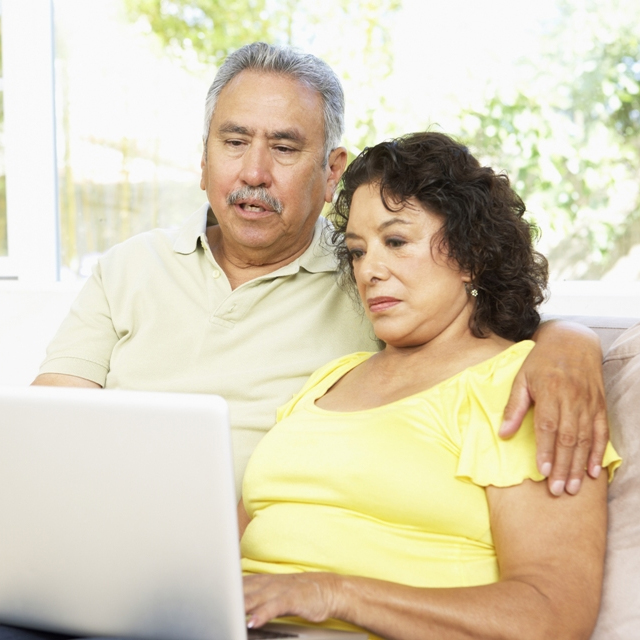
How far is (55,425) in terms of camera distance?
2.83ft

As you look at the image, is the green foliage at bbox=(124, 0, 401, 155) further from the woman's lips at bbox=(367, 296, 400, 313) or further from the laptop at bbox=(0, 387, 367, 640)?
the laptop at bbox=(0, 387, 367, 640)

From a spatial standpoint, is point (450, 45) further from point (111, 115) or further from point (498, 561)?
point (498, 561)

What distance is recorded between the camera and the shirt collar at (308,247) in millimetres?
1797

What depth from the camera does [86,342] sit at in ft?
5.81

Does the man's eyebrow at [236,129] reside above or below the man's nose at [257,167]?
above

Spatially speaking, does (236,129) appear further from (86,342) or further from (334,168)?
(86,342)

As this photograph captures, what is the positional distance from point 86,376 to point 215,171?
514 mm

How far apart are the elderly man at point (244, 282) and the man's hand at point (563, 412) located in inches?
22.0

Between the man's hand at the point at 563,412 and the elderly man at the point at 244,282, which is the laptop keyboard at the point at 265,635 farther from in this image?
the elderly man at the point at 244,282

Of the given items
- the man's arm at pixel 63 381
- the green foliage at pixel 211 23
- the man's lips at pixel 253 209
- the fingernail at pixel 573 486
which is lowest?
the man's arm at pixel 63 381

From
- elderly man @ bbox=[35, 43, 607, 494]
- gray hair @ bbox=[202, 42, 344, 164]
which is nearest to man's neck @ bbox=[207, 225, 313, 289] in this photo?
elderly man @ bbox=[35, 43, 607, 494]

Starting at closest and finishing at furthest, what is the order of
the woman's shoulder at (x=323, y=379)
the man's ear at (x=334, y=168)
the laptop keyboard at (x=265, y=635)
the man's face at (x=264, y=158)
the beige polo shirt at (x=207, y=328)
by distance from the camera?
the laptop keyboard at (x=265, y=635)
the woman's shoulder at (x=323, y=379)
the beige polo shirt at (x=207, y=328)
the man's face at (x=264, y=158)
the man's ear at (x=334, y=168)

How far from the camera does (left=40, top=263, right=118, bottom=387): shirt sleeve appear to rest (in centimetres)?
175

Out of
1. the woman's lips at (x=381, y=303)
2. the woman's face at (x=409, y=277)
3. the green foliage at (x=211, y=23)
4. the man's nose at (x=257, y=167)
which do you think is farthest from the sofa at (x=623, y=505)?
the green foliage at (x=211, y=23)
